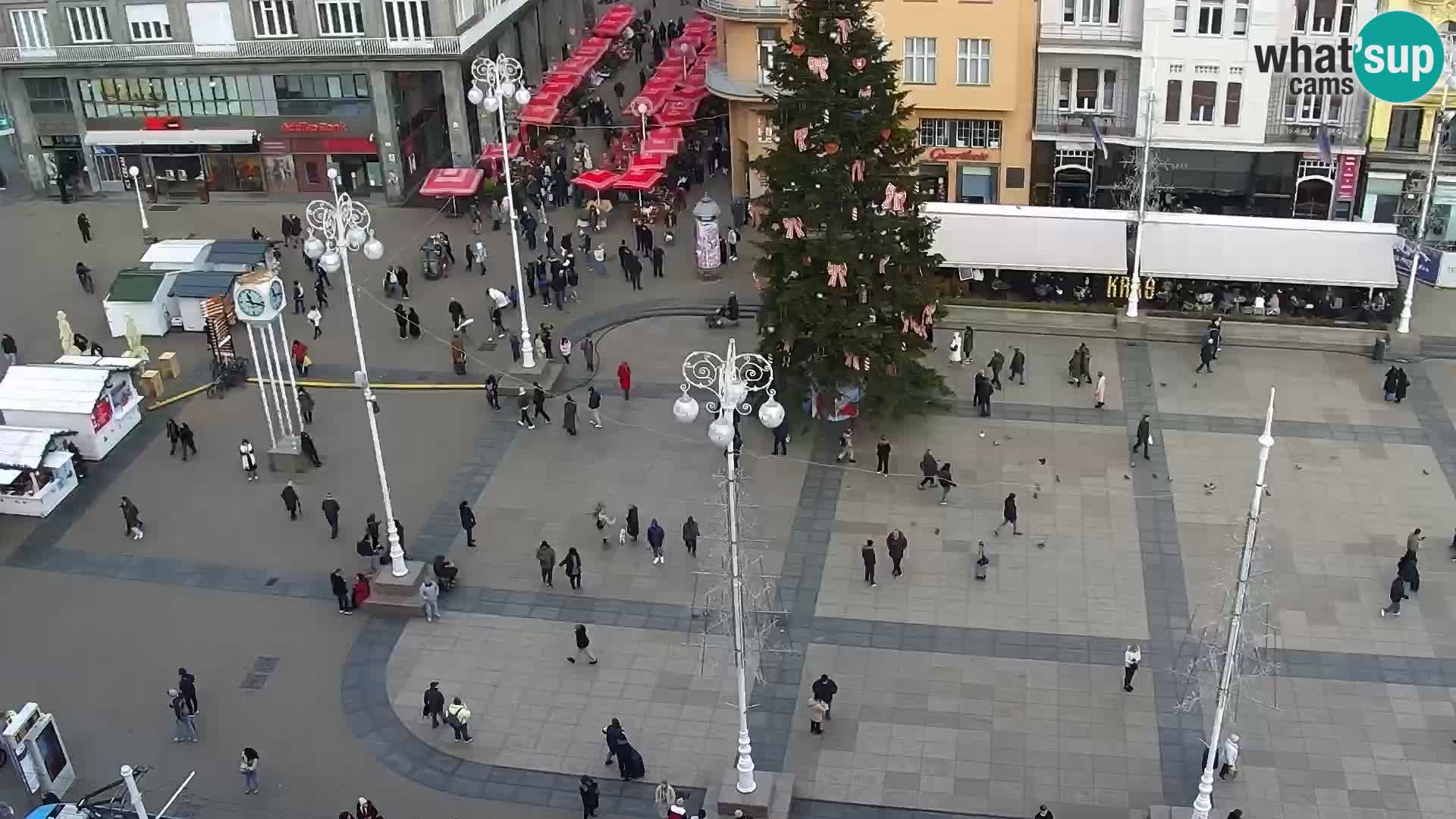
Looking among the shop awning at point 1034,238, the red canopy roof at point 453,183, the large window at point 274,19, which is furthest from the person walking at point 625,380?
the large window at point 274,19

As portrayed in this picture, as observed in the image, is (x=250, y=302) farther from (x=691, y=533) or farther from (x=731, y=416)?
(x=731, y=416)

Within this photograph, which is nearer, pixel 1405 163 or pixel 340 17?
pixel 1405 163

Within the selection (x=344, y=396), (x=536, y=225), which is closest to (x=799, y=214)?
(x=344, y=396)

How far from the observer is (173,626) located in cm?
3372

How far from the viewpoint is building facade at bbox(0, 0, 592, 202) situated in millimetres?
56281

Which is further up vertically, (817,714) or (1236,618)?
(1236,618)

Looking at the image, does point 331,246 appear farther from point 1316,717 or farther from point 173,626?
point 1316,717

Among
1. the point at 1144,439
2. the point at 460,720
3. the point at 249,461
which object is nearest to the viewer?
the point at 460,720

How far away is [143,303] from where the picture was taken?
47.2m

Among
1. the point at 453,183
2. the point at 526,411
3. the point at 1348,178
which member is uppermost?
the point at 1348,178

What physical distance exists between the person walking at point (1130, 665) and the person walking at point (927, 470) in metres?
7.53

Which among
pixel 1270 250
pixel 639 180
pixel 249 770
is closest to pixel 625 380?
pixel 639 180

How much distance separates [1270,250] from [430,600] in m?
28.0

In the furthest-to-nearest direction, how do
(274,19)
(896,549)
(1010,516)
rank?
(274,19) < (1010,516) < (896,549)
